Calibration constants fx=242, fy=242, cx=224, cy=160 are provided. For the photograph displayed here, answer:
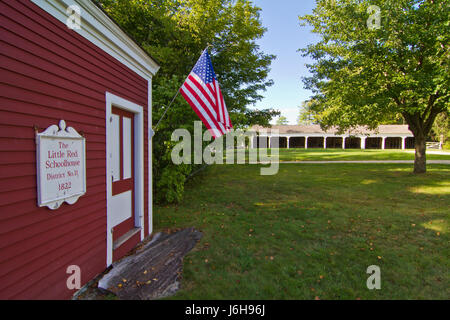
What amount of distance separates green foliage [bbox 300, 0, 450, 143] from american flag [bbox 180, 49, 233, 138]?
899 cm

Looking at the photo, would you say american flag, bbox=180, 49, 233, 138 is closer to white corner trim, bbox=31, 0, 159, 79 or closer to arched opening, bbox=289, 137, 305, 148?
white corner trim, bbox=31, 0, 159, 79

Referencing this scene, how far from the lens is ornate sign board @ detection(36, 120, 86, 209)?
7.76ft

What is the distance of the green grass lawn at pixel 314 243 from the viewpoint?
126 inches

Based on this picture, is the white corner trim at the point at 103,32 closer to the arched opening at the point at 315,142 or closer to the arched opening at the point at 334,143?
the arched opening at the point at 315,142

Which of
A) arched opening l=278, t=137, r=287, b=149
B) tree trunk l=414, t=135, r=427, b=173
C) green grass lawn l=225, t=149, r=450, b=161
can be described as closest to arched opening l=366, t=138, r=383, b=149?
green grass lawn l=225, t=149, r=450, b=161

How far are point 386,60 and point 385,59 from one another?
179 mm

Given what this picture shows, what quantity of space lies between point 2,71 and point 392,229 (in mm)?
6851

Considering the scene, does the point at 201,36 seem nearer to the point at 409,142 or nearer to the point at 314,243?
the point at 314,243

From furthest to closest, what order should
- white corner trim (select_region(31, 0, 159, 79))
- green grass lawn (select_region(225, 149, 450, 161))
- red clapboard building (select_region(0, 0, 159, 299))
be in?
green grass lawn (select_region(225, 149, 450, 161)) < white corner trim (select_region(31, 0, 159, 79)) < red clapboard building (select_region(0, 0, 159, 299))

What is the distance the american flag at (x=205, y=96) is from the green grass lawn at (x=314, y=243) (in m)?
2.26

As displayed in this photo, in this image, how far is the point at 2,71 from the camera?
1998 mm

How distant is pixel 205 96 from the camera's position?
14.7ft

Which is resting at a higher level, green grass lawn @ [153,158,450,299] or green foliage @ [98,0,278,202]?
green foliage @ [98,0,278,202]

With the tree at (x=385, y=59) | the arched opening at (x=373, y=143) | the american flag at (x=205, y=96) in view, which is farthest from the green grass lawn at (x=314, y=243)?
the arched opening at (x=373, y=143)
